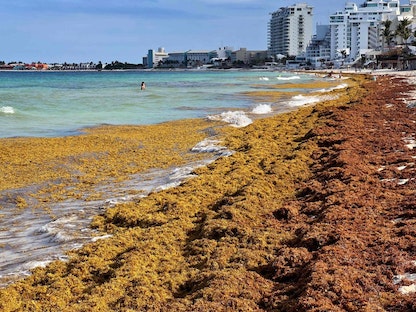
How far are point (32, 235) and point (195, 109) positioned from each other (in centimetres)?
2296

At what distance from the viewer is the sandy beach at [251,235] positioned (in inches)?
192

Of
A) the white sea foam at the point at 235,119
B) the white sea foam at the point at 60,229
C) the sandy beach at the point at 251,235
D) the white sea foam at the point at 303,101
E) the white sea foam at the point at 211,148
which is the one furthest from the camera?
the white sea foam at the point at 303,101

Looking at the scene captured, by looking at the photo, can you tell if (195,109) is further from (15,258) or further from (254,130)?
(15,258)

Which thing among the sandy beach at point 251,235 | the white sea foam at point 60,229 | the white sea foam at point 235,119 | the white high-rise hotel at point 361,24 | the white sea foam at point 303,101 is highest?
the white high-rise hotel at point 361,24

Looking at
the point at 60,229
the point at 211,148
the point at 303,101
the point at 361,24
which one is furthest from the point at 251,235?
the point at 361,24

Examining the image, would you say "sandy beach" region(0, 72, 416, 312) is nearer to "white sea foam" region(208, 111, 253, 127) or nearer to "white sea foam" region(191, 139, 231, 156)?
"white sea foam" region(191, 139, 231, 156)

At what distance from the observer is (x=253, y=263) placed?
564 cm

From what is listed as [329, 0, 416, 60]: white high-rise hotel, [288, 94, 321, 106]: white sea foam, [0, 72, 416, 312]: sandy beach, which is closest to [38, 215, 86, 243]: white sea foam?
[0, 72, 416, 312]: sandy beach

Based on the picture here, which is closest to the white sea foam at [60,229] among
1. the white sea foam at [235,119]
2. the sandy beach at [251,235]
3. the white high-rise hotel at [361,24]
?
the sandy beach at [251,235]

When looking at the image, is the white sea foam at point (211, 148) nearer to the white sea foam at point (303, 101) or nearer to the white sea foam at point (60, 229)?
the white sea foam at point (60, 229)

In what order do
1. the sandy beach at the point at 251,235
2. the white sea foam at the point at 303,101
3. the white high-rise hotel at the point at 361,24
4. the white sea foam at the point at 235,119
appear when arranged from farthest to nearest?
1. the white high-rise hotel at the point at 361,24
2. the white sea foam at the point at 303,101
3. the white sea foam at the point at 235,119
4. the sandy beach at the point at 251,235

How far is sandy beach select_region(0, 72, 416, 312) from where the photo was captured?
16.0ft

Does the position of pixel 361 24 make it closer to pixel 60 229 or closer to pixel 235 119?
pixel 235 119

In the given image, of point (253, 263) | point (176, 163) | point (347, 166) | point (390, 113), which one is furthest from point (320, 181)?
point (390, 113)
